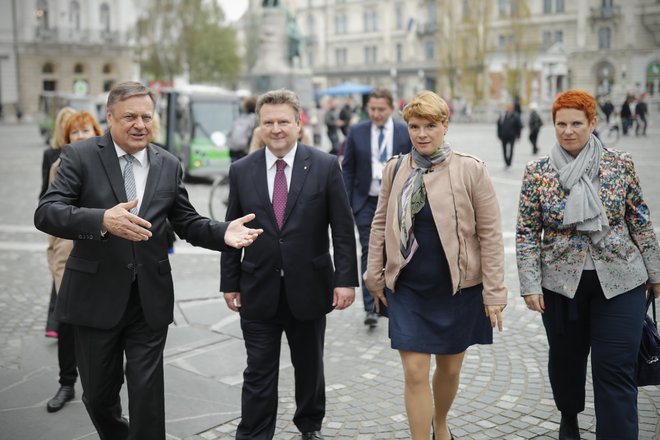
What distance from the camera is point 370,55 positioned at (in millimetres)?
82562

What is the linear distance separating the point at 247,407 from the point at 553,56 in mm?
50170

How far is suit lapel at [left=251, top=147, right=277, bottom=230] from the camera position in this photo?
12.3 feet

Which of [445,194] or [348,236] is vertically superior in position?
[445,194]

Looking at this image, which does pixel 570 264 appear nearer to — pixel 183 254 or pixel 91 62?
pixel 183 254

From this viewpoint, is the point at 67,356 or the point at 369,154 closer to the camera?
the point at 67,356

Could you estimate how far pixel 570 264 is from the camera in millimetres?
3600

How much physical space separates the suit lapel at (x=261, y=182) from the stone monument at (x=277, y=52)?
2284 centimetres

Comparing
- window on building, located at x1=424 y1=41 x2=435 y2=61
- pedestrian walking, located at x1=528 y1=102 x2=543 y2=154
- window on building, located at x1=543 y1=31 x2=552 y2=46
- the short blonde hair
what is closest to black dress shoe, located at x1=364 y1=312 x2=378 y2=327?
the short blonde hair

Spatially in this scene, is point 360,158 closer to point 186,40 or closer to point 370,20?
point 186,40

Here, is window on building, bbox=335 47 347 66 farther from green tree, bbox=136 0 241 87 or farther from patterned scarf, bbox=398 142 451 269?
patterned scarf, bbox=398 142 451 269

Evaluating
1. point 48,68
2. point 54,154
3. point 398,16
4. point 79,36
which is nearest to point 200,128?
point 54,154

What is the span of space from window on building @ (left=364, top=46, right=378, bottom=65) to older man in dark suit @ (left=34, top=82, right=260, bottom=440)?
8074cm

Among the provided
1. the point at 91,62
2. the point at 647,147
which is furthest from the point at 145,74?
the point at 647,147

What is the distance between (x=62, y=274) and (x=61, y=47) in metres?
61.1
